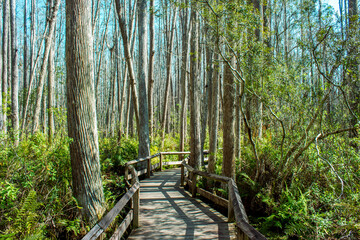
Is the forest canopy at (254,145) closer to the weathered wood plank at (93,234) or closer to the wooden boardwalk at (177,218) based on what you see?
the wooden boardwalk at (177,218)

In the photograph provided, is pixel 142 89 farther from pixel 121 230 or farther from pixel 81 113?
pixel 121 230

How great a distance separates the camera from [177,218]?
581 cm

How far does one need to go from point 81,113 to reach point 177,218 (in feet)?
10.0

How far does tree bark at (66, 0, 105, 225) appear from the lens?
5.15 m

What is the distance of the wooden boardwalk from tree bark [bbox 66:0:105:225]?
1.15 meters

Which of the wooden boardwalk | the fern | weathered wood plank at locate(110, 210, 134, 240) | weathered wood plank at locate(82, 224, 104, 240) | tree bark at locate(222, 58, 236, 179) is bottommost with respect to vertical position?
the wooden boardwalk

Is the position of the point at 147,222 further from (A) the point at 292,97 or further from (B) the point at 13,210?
(A) the point at 292,97

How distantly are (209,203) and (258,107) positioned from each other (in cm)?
338

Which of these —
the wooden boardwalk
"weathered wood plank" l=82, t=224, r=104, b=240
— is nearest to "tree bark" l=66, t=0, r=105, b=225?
the wooden boardwalk

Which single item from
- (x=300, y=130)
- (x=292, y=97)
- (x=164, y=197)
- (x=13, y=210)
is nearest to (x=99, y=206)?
(x=13, y=210)

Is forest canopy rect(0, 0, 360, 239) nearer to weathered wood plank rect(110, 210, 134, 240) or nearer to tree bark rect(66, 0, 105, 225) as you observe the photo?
tree bark rect(66, 0, 105, 225)

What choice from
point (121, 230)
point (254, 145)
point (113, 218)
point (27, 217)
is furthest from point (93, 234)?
point (254, 145)

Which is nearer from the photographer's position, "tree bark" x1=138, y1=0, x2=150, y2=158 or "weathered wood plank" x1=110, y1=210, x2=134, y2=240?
"weathered wood plank" x1=110, y1=210, x2=134, y2=240

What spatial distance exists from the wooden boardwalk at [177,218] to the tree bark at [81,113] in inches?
45.4
